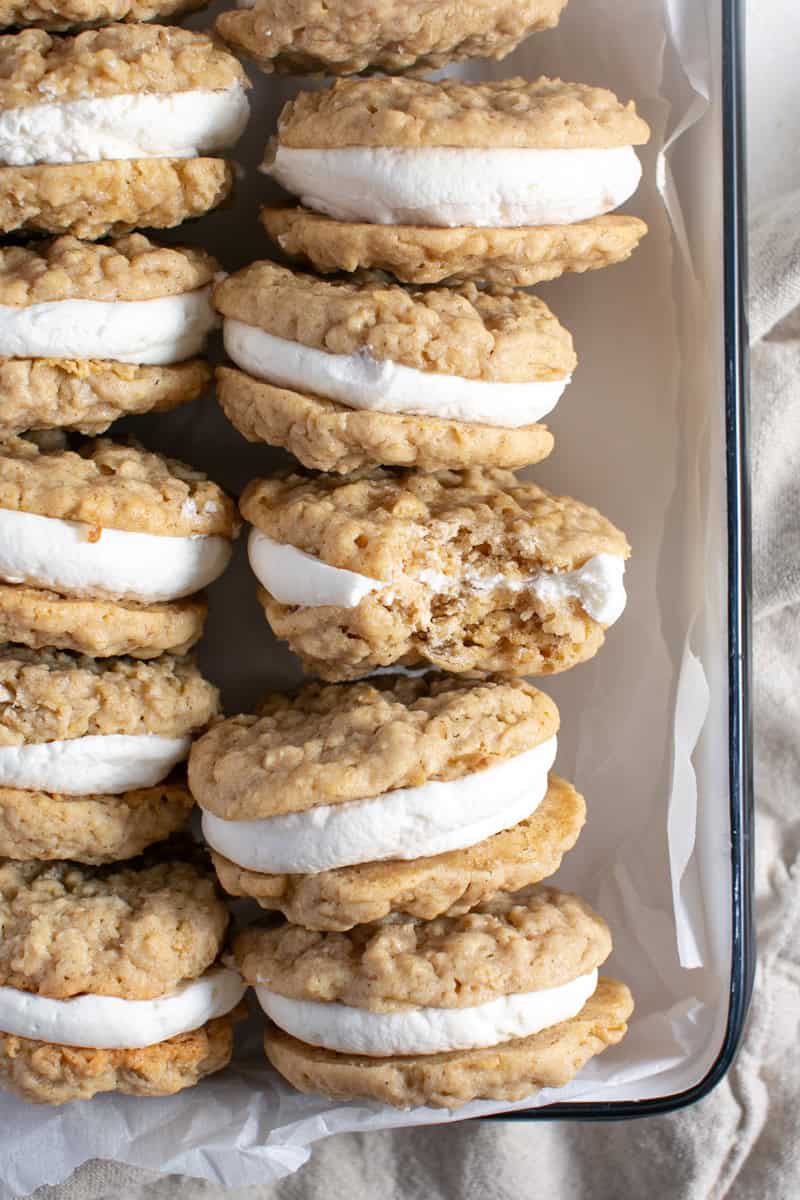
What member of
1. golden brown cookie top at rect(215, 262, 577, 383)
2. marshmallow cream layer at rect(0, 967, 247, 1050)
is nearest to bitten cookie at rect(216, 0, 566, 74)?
golden brown cookie top at rect(215, 262, 577, 383)

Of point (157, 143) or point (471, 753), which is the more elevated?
point (157, 143)

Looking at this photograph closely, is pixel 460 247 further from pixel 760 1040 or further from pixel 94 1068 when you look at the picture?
pixel 760 1040

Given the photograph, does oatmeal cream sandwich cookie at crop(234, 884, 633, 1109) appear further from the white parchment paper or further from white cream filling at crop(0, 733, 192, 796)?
white cream filling at crop(0, 733, 192, 796)

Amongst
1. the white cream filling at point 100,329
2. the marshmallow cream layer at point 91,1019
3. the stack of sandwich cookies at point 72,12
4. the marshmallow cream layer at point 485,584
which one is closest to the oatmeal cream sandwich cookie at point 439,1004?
the marshmallow cream layer at point 91,1019

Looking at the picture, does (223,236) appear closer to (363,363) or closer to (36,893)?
(363,363)

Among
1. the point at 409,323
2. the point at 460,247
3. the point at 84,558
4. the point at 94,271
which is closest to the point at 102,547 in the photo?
the point at 84,558

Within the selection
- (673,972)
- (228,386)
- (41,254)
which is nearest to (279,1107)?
(673,972)

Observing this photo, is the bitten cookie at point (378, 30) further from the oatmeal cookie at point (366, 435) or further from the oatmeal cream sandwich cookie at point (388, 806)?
the oatmeal cream sandwich cookie at point (388, 806)

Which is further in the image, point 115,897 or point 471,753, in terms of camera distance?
point 115,897
